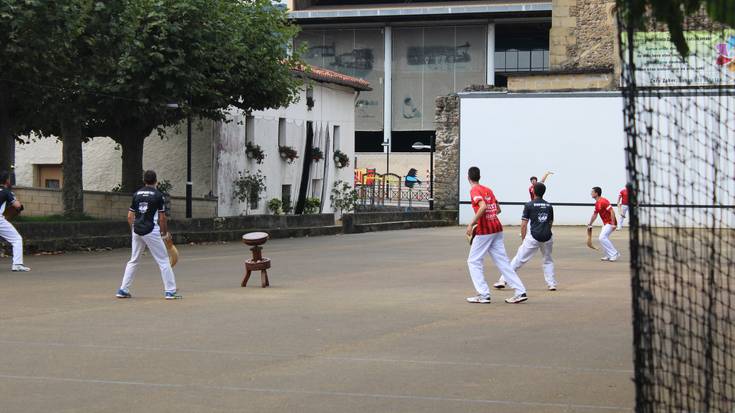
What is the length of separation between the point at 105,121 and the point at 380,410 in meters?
28.3

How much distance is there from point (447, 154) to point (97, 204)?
15247 millimetres

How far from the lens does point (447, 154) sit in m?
47.7

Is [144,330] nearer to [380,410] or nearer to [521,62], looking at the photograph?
[380,410]

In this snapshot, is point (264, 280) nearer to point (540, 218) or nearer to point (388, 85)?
point (540, 218)

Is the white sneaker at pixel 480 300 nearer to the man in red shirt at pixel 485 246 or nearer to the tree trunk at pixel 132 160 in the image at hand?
the man in red shirt at pixel 485 246

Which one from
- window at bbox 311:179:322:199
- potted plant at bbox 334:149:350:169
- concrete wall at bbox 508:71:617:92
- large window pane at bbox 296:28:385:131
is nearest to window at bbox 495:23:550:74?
large window pane at bbox 296:28:385:131

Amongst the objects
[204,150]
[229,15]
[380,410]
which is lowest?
[380,410]

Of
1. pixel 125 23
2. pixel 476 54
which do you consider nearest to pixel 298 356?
pixel 125 23

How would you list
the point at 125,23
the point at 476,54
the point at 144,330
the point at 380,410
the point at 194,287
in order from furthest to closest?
the point at 476,54 < the point at 125,23 < the point at 194,287 < the point at 144,330 < the point at 380,410

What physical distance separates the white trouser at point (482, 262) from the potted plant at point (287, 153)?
30.7 metres

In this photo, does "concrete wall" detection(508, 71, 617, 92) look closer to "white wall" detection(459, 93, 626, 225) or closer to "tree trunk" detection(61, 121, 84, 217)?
"white wall" detection(459, 93, 626, 225)

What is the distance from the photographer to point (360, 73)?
238ft

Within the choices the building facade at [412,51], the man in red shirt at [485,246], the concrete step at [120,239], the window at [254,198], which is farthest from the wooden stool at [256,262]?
the building facade at [412,51]

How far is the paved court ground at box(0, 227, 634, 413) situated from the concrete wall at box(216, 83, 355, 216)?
21.9 metres
